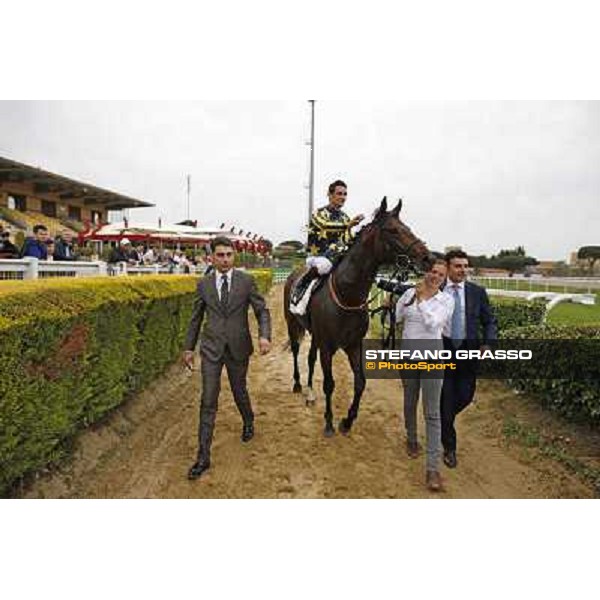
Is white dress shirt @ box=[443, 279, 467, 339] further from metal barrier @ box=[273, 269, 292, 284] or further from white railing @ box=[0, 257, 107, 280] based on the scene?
metal barrier @ box=[273, 269, 292, 284]

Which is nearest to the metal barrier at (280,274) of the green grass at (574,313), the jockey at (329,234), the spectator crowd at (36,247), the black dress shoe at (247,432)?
the green grass at (574,313)

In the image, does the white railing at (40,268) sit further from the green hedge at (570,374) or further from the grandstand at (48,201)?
the green hedge at (570,374)

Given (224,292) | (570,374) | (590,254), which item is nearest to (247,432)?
(224,292)

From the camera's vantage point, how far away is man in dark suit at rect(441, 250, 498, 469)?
12.5 feet

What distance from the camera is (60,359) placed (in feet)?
11.1

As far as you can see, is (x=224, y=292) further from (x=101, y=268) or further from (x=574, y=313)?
(x=574, y=313)

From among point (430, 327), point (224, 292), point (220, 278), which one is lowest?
point (430, 327)

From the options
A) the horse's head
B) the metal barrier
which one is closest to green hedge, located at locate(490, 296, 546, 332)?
the horse's head

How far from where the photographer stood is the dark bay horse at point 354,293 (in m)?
3.86

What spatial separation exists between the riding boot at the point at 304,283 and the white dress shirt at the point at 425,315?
4.70ft

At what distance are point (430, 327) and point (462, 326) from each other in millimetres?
435

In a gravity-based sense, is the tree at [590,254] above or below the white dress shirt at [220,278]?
above

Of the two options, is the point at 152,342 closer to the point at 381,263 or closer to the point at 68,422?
the point at 68,422

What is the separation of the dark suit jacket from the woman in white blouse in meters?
0.31
